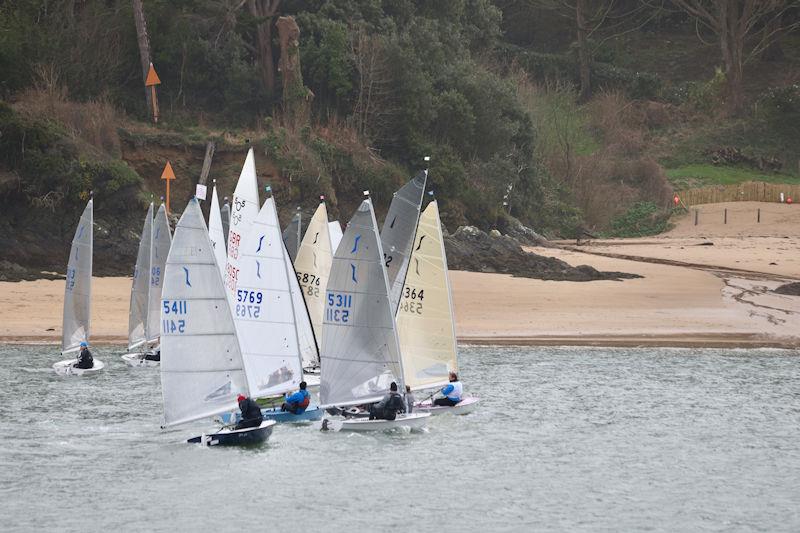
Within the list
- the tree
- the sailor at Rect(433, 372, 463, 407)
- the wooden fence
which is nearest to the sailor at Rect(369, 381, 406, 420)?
the sailor at Rect(433, 372, 463, 407)

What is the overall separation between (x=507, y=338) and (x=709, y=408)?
31.6 ft

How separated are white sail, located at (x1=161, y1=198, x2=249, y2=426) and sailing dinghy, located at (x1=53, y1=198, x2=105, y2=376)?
11395 mm

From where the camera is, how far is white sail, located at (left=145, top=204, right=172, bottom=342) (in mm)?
39938

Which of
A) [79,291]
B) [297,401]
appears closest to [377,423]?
[297,401]

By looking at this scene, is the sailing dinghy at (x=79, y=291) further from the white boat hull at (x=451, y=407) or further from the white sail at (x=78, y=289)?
the white boat hull at (x=451, y=407)

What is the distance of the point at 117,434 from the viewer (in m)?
30.1

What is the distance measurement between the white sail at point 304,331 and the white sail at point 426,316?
277cm

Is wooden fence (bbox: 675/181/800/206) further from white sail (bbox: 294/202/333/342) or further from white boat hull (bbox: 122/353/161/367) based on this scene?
white boat hull (bbox: 122/353/161/367)

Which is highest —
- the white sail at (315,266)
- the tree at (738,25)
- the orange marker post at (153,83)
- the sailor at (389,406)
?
the tree at (738,25)

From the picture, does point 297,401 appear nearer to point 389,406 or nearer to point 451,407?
point 389,406

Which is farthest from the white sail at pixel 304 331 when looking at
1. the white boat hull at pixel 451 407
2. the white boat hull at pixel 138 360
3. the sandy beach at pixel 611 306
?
the sandy beach at pixel 611 306

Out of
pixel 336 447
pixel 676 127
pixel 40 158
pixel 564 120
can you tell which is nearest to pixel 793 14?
pixel 676 127

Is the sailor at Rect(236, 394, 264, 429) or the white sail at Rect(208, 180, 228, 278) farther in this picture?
the white sail at Rect(208, 180, 228, 278)

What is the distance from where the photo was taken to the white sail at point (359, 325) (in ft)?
93.9
